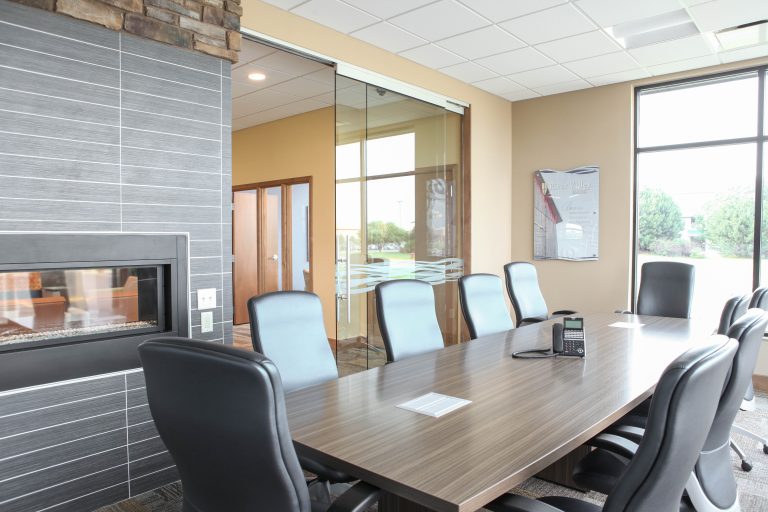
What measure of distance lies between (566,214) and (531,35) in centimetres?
228

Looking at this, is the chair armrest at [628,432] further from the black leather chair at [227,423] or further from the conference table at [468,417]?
the black leather chair at [227,423]

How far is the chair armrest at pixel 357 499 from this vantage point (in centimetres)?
132

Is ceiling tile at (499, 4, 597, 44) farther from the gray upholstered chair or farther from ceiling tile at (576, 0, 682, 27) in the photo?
the gray upholstered chair

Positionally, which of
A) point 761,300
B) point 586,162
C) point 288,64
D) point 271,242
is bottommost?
point 761,300


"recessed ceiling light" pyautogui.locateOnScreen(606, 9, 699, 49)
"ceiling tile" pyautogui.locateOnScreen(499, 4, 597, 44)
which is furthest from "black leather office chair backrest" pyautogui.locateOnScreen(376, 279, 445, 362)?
"recessed ceiling light" pyautogui.locateOnScreen(606, 9, 699, 49)

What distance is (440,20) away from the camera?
3982mm

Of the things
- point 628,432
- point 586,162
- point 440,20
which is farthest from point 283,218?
point 628,432

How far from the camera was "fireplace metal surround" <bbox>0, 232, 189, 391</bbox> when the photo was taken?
2.40m

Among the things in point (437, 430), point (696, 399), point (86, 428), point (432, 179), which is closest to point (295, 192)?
point (432, 179)

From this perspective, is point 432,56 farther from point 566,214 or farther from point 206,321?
point 206,321

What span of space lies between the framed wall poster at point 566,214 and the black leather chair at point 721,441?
405 cm

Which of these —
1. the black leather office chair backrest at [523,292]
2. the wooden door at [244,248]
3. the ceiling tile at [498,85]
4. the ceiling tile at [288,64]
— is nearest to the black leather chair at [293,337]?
the black leather office chair backrest at [523,292]

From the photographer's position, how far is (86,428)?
263 cm

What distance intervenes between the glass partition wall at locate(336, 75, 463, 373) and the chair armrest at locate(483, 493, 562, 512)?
130 inches
